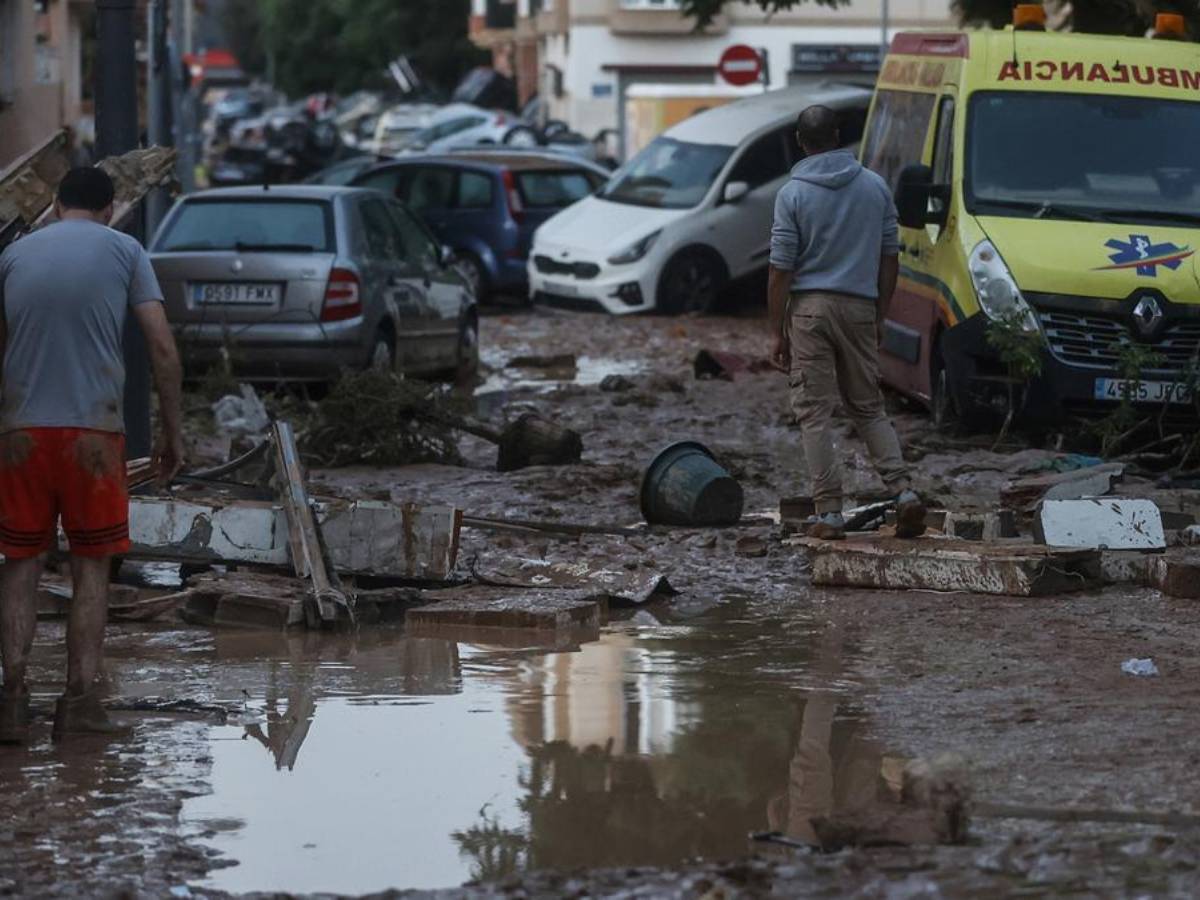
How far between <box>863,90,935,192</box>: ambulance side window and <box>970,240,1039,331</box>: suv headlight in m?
1.55

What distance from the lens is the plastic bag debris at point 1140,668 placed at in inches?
306

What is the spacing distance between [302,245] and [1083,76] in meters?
5.28

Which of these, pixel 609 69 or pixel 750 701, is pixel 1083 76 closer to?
pixel 750 701

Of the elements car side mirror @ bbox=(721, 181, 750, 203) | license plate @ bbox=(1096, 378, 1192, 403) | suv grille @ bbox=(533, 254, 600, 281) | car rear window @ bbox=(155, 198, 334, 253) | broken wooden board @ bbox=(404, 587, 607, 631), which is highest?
car rear window @ bbox=(155, 198, 334, 253)

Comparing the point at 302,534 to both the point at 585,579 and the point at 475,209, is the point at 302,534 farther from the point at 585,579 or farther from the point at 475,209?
the point at 475,209

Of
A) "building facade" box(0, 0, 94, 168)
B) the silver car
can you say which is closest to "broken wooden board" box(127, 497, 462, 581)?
the silver car

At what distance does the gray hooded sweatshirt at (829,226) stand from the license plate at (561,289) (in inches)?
536

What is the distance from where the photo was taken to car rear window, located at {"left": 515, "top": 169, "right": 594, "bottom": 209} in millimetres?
26969

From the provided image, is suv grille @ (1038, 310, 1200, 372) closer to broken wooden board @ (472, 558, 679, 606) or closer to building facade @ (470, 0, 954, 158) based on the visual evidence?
broken wooden board @ (472, 558, 679, 606)

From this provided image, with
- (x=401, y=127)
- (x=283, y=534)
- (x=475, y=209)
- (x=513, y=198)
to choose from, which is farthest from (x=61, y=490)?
(x=401, y=127)

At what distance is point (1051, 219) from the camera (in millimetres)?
13648

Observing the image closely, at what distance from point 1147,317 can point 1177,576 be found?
410cm

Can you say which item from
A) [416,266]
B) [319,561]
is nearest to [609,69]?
[416,266]

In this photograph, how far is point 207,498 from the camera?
9547 millimetres
